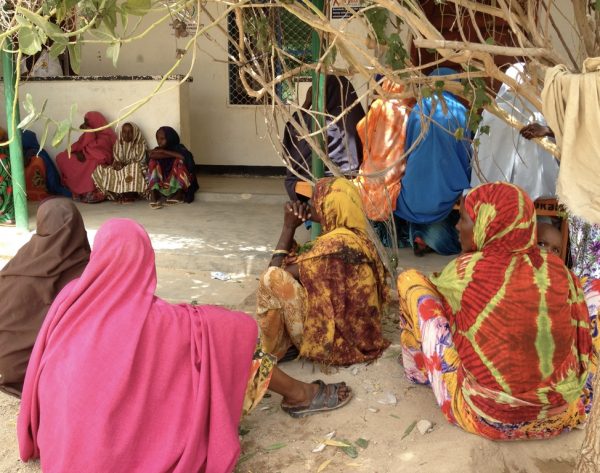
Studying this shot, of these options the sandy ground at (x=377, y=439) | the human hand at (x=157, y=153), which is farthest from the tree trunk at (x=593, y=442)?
the human hand at (x=157, y=153)

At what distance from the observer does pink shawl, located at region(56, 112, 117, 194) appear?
304 inches

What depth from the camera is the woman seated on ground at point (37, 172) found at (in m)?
7.62

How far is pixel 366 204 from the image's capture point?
481 centimetres

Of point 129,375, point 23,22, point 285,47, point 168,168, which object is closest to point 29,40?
point 23,22

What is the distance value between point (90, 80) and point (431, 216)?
5002 mm

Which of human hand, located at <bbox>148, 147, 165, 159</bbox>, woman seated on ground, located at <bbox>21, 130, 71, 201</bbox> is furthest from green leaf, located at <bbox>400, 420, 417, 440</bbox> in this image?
woman seated on ground, located at <bbox>21, 130, 71, 201</bbox>

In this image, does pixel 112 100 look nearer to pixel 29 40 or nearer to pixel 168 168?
pixel 168 168

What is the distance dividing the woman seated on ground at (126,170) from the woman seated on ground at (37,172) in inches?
24.4

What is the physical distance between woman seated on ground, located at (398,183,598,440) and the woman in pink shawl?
596cm

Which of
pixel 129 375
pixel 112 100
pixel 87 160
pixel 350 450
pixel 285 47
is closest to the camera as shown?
pixel 129 375

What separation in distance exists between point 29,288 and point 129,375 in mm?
956

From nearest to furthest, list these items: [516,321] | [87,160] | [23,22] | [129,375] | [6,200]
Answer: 1. [23,22]
2. [129,375]
3. [516,321]
4. [6,200]
5. [87,160]

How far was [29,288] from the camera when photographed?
281 centimetres

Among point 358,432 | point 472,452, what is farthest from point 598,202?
point 358,432
